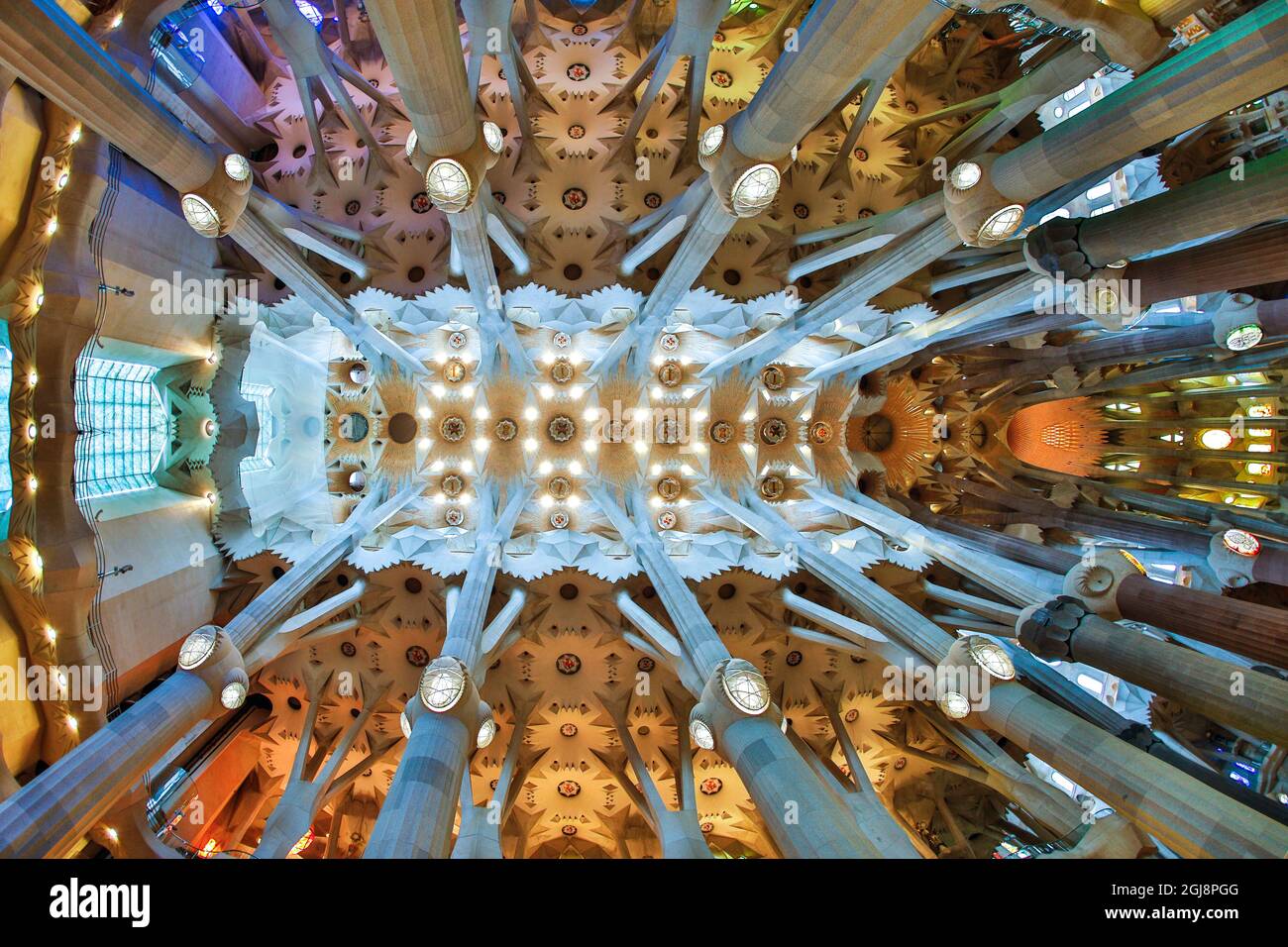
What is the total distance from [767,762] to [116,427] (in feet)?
52.4

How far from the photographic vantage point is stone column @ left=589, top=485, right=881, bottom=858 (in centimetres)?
874

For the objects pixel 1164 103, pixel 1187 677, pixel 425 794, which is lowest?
pixel 425 794

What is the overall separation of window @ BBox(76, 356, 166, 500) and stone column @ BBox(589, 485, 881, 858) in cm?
1296

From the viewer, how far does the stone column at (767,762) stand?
8.74 m

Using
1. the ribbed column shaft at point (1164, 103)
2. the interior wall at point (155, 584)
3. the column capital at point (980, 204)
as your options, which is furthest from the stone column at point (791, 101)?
the interior wall at point (155, 584)

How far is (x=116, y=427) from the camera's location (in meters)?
14.7

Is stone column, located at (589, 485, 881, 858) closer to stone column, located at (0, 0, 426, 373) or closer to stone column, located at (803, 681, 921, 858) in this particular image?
stone column, located at (803, 681, 921, 858)

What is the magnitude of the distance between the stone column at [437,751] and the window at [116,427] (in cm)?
837

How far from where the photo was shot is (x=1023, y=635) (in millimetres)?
12930

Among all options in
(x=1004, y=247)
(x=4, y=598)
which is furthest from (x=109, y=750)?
(x=1004, y=247)

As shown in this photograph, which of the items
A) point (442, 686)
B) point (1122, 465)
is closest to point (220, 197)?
point (442, 686)

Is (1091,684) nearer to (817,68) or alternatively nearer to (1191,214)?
(1191,214)

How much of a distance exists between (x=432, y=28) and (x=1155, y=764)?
48.1 feet
